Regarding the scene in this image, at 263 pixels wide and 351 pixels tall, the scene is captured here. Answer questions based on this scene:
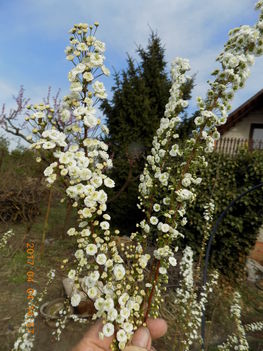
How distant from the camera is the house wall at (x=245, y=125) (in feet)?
36.0

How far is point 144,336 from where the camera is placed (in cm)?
120

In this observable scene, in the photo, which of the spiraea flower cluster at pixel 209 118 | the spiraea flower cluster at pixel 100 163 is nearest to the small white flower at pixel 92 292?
the spiraea flower cluster at pixel 100 163

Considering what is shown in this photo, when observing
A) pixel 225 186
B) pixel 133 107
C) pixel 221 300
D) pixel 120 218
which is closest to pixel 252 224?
pixel 225 186

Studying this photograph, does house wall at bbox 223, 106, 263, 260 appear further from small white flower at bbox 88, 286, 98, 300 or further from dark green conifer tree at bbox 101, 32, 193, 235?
small white flower at bbox 88, 286, 98, 300

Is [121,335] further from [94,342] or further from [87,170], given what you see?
[87,170]

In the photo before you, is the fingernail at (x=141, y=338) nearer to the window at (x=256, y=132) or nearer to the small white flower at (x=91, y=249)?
the small white flower at (x=91, y=249)

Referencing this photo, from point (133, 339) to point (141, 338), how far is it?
0.16ft

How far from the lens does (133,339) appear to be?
1165 mm

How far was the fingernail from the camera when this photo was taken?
117 centimetres

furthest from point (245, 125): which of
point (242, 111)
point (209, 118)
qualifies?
point (209, 118)

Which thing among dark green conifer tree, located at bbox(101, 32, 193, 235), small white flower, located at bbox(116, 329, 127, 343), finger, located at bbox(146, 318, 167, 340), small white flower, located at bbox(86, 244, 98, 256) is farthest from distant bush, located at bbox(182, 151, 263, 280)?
small white flower, located at bbox(86, 244, 98, 256)

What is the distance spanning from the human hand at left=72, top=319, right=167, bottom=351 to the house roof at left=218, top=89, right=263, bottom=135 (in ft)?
32.4

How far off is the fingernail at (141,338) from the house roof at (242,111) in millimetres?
10040

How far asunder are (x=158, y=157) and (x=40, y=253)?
5257 mm
